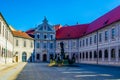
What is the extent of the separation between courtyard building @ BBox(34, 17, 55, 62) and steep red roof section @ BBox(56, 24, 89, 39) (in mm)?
2610

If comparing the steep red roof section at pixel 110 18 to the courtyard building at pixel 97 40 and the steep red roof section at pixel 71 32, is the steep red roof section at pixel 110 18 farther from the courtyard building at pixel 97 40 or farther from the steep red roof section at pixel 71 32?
the steep red roof section at pixel 71 32

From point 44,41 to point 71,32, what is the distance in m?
9.09

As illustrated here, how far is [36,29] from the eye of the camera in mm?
76812

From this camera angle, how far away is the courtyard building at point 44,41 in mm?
76938

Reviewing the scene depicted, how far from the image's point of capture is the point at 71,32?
74.9m

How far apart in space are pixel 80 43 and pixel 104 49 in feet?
70.0

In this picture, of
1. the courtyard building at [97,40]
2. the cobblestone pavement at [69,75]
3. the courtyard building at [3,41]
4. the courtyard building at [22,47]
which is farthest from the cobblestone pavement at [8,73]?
the courtyard building at [22,47]

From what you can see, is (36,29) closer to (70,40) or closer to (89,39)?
(70,40)

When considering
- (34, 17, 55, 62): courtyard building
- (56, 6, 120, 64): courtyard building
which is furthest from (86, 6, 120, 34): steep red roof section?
(34, 17, 55, 62): courtyard building

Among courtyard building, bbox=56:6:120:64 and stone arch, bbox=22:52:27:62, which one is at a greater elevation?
courtyard building, bbox=56:6:120:64

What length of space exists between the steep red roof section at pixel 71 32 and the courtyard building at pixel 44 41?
261cm

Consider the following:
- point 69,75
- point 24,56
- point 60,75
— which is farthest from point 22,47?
point 69,75

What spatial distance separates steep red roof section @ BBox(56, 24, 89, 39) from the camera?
72188 mm

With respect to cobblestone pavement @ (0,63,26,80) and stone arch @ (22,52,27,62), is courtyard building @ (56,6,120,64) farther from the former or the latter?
cobblestone pavement @ (0,63,26,80)
